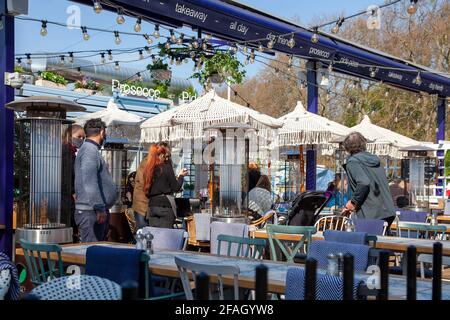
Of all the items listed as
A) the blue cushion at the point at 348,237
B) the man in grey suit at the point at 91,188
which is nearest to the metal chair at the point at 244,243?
the blue cushion at the point at 348,237

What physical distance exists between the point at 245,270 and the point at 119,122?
7.58 metres

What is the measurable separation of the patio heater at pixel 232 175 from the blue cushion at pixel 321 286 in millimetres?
4872

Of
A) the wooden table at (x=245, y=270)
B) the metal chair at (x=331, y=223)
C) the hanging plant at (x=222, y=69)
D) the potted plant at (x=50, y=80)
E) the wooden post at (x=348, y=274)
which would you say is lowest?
the metal chair at (x=331, y=223)

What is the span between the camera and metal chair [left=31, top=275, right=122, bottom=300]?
2816 millimetres

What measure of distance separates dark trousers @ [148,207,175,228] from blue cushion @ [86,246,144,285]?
4.06 metres

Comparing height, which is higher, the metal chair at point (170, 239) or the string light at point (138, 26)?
the string light at point (138, 26)

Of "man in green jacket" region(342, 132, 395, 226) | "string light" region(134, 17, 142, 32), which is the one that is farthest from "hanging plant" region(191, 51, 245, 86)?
"man in green jacket" region(342, 132, 395, 226)

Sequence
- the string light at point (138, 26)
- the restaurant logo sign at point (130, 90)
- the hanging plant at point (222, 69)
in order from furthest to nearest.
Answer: the restaurant logo sign at point (130, 90) → the hanging plant at point (222, 69) → the string light at point (138, 26)

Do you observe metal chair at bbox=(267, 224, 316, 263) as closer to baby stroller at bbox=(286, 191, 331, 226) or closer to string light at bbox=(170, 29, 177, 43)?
baby stroller at bbox=(286, 191, 331, 226)

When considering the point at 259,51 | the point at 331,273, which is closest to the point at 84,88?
the point at 259,51

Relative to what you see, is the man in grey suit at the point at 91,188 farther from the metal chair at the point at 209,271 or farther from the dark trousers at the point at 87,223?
the metal chair at the point at 209,271

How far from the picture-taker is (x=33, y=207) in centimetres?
575

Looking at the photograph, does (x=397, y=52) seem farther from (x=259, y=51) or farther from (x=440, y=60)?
(x=259, y=51)

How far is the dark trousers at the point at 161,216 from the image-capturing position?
7.74 meters
